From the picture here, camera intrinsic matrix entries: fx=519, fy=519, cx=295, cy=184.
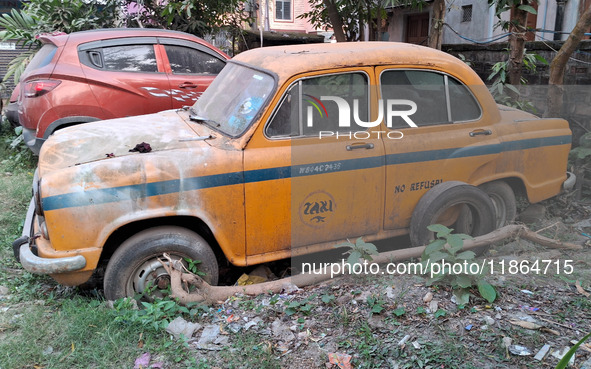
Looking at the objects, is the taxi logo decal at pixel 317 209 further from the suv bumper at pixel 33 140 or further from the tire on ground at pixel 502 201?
the suv bumper at pixel 33 140

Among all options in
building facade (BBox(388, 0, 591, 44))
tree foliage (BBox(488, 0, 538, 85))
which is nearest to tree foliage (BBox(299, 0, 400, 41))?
building facade (BBox(388, 0, 591, 44))

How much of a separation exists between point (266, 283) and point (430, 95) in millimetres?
2140

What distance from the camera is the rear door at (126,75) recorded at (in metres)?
6.76

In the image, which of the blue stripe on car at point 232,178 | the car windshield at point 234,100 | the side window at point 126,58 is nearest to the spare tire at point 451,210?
the blue stripe on car at point 232,178

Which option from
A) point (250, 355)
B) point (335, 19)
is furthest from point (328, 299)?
point (335, 19)

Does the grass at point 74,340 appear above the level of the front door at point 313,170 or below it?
below

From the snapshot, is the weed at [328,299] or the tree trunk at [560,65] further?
the tree trunk at [560,65]

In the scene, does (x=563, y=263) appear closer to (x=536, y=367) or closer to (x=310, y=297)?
(x=536, y=367)

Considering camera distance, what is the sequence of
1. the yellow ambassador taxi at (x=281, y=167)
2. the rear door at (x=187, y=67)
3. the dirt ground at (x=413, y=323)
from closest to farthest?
1. the dirt ground at (x=413, y=323)
2. the yellow ambassador taxi at (x=281, y=167)
3. the rear door at (x=187, y=67)

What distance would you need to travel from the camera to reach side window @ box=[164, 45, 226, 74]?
7.34 meters

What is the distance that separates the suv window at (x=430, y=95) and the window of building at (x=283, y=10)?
22.9m

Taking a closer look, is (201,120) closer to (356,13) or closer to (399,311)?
(399,311)

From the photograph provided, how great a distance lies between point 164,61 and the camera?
23.9 feet

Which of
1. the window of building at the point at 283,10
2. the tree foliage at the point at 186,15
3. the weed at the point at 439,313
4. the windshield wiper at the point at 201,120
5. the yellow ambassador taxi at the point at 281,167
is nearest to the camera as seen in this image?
the weed at the point at 439,313
